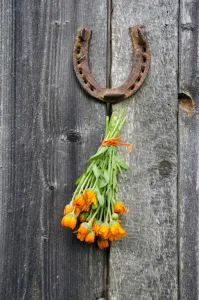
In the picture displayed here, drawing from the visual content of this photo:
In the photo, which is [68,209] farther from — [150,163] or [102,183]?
[150,163]

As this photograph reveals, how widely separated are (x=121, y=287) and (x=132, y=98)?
51 centimetres

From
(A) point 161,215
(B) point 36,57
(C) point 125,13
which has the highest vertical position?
(C) point 125,13

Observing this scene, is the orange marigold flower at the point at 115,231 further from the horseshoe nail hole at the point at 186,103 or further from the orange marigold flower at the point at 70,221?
the horseshoe nail hole at the point at 186,103

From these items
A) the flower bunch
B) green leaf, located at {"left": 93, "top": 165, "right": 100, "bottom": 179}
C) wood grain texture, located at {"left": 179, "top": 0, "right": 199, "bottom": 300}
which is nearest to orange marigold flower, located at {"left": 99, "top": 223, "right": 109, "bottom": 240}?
the flower bunch

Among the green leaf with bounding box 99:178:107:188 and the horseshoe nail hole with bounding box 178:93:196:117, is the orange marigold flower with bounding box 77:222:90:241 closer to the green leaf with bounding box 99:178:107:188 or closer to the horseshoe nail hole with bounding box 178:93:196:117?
the green leaf with bounding box 99:178:107:188

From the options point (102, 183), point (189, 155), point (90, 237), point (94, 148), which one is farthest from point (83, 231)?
point (189, 155)

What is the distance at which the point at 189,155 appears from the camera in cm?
119

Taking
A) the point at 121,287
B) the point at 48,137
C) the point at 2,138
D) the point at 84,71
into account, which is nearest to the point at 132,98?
the point at 84,71

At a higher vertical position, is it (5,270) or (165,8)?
(165,8)

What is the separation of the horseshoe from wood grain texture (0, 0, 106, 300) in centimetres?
2

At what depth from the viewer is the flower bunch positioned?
1060 millimetres

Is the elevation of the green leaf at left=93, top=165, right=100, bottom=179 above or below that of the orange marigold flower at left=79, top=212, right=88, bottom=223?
above

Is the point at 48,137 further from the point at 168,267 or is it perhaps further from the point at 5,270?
the point at 168,267

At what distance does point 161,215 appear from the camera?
117cm
